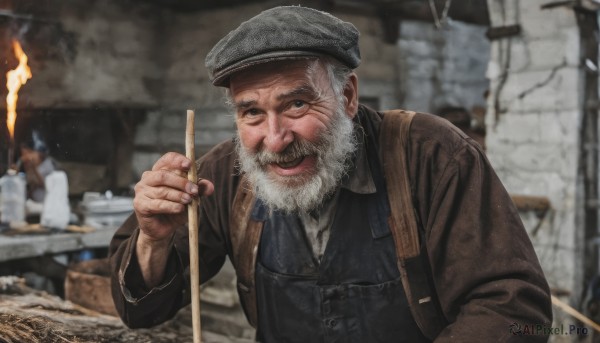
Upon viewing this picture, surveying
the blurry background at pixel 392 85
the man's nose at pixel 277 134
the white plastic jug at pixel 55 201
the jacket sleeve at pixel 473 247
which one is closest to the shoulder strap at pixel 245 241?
the man's nose at pixel 277 134

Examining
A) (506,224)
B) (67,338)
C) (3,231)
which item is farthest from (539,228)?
(3,231)

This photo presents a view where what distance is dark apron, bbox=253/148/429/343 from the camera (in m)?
2.34

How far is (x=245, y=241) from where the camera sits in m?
2.59

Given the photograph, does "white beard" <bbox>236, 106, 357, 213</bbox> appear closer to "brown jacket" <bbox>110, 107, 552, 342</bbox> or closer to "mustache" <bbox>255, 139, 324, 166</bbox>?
"mustache" <bbox>255, 139, 324, 166</bbox>

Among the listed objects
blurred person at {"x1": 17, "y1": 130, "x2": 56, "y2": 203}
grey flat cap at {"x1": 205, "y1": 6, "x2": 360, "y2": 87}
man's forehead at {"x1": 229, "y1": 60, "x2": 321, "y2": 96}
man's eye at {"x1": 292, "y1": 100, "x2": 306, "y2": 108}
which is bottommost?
blurred person at {"x1": 17, "y1": 130, "x2": 56, "y2": 203}

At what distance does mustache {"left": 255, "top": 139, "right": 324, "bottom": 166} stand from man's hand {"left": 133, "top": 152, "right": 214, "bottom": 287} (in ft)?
0.76

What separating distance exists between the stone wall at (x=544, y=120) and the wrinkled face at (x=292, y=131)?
117 inches

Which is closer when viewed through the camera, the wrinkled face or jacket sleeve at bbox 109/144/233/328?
the wrinkled face

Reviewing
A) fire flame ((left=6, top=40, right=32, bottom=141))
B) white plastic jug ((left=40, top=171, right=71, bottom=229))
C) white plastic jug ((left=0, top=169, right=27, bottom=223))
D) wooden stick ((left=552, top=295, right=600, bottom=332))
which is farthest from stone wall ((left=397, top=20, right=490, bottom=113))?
fire flame ((left=6, top=40, right=32, bottom=141))

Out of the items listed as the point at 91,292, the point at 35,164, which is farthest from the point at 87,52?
the point at 91,292

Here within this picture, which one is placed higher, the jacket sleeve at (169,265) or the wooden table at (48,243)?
the jacket sleeve at (169,265)

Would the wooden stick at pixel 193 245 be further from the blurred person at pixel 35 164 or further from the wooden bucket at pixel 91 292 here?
the blurred person at pixel 35 164

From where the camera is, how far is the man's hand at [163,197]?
85.0 inches

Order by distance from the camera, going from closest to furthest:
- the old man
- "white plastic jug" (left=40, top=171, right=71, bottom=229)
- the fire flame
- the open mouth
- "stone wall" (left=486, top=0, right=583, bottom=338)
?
the old man, the open mouth, the fire flame, "stone wall" (left=486, top=0, right=583, bottom=338), "white plastic jug" (left=40, top=171, right=71, bottom=229)
